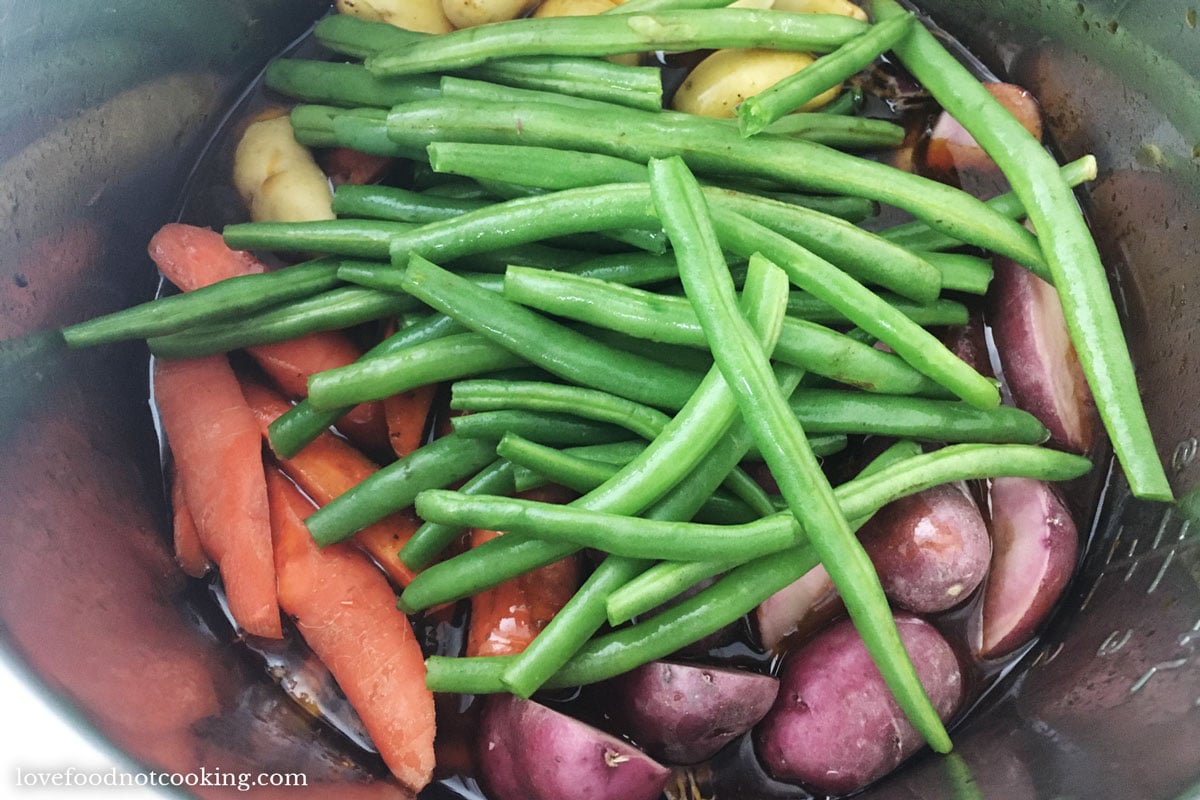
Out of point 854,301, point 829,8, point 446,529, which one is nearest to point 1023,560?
point 854,301

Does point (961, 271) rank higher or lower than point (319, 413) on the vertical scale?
higher

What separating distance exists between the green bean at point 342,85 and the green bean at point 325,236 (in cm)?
30

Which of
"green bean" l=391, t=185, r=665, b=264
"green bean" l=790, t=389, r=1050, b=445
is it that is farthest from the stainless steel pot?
"green bean" l=391, t=185, r=665, b=264

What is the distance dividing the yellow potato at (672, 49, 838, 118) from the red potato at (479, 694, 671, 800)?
1268 mm

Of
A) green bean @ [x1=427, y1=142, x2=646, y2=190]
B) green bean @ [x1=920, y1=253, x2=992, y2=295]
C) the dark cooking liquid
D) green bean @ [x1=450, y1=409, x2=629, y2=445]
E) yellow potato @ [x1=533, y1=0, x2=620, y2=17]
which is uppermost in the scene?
yellow potato @ [x1=533, y1=0, x2=620, y2=17]

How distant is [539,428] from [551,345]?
163 mm

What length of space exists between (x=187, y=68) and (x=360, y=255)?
2.54 feet

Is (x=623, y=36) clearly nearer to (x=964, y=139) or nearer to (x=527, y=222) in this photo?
(x=527, y=222)

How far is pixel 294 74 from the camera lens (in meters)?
1.97

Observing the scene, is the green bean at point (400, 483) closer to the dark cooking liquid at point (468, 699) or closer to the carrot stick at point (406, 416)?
the carrot stick at point (406, 416)

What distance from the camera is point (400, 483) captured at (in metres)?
1.62

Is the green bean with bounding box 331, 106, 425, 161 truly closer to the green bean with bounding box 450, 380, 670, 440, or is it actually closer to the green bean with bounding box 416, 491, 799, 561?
the green bean with bounding box 450, 380, 670, 440

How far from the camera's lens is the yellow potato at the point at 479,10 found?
1.89 meters

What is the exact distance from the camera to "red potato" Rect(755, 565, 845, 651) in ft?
5.28
